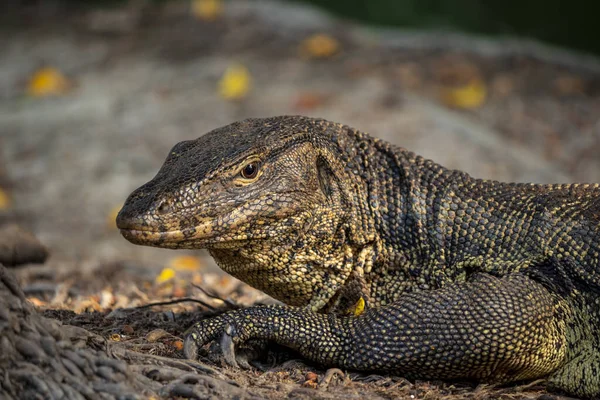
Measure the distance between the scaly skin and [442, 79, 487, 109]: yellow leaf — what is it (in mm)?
7960

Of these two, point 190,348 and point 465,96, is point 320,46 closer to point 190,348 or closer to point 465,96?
point 465,96

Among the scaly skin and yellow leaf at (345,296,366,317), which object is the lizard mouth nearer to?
the scaly skin

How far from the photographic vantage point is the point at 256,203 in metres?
5.23

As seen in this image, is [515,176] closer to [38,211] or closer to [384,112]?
[384,112]

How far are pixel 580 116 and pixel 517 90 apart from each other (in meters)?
1.18

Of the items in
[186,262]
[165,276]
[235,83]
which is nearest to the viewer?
[165,276]

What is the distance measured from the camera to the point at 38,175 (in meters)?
12.3

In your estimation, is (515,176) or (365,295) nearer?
(365,295)

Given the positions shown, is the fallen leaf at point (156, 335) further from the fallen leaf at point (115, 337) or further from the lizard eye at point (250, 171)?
the lizard eye at point (250, 171)

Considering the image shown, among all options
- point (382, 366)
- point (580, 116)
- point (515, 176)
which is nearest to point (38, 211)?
point (515, 176)

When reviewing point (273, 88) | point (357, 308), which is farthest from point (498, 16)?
point (357, 308)

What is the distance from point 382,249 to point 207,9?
40.6 feet

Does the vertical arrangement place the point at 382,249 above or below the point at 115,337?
above

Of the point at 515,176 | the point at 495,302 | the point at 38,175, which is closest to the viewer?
the point at 495,302
